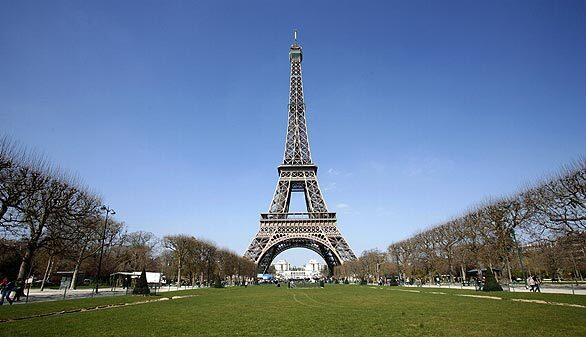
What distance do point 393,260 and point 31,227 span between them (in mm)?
60629

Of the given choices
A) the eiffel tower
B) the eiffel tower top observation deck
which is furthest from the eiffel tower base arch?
the eiffel tower top observation deck

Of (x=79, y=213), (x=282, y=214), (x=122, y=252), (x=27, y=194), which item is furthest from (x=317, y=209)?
(x=27, y=194)

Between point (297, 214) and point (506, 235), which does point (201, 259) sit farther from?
point (506, 235)

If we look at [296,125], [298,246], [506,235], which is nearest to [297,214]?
[298,246]

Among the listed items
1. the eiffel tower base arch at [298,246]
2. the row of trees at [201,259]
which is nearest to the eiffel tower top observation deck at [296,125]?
the eiffel tower base arch at [298,246]

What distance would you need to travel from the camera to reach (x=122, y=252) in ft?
248

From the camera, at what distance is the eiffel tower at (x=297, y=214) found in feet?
236

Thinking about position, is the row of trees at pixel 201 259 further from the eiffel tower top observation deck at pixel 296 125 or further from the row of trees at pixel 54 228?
the eiffel tower top observation deck at pixel 296 125

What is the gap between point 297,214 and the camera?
7750cm

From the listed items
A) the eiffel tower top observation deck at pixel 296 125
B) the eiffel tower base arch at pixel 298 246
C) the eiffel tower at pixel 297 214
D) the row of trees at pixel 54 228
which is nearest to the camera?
the row of trees at pixel 54 228

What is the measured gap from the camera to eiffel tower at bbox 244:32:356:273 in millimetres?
71875

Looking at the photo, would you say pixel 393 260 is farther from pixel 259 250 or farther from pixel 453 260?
pixel 259 250

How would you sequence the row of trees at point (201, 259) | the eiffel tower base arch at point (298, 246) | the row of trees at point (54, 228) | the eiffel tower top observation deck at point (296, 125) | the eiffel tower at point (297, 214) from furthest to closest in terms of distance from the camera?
the eiffel tower top observation deck at point (296, 125), the eiffel tower base arch at point (298, 246), the eiffel tower at point (297, 214), the row of trees at point (201, 259), the row of trees at point (54, 228)

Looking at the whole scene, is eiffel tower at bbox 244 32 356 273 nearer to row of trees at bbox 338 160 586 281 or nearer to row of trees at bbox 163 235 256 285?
row of trees at bbox 163 235 256 285
